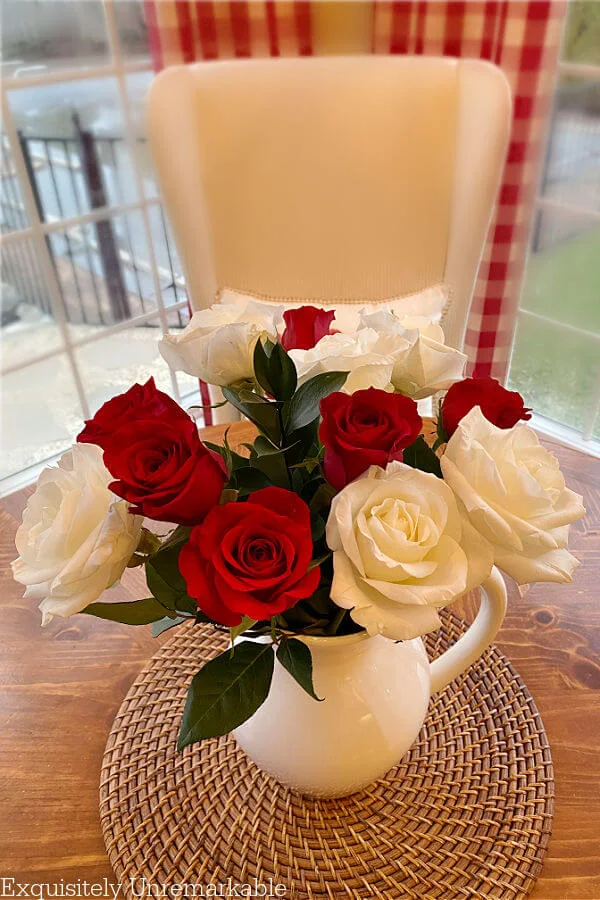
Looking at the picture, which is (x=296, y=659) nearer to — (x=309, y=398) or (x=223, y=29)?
(x=309, y=398)

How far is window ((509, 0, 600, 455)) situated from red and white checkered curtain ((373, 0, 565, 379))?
0.30 feet

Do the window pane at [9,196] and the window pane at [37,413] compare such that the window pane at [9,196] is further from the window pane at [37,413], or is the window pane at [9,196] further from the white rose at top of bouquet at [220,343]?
the white rose at top of bouquet at [220,343]

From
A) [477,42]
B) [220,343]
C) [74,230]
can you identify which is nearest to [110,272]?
[74,230]

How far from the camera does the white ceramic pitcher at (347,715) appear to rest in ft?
1.71

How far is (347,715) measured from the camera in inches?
20.8

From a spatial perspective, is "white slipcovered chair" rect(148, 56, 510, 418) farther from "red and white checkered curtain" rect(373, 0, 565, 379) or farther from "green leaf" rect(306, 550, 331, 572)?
"green leaf" rect(306, 550, 331, 572)

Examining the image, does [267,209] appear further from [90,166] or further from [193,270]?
[90,166]

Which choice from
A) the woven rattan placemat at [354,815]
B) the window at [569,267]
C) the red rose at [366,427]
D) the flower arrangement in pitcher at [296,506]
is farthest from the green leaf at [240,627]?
the window at [569,267]

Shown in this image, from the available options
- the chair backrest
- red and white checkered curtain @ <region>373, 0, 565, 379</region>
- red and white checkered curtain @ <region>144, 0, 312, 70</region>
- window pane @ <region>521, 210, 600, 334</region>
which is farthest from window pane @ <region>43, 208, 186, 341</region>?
window pane @ <region>521, 210, 600, 334</region>

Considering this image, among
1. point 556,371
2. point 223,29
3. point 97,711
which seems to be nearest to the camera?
point 97,711

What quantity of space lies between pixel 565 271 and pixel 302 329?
1531 mm

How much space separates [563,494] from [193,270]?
1.16 m

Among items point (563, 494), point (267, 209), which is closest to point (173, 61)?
point (267, 209)

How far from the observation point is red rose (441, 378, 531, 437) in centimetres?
46
